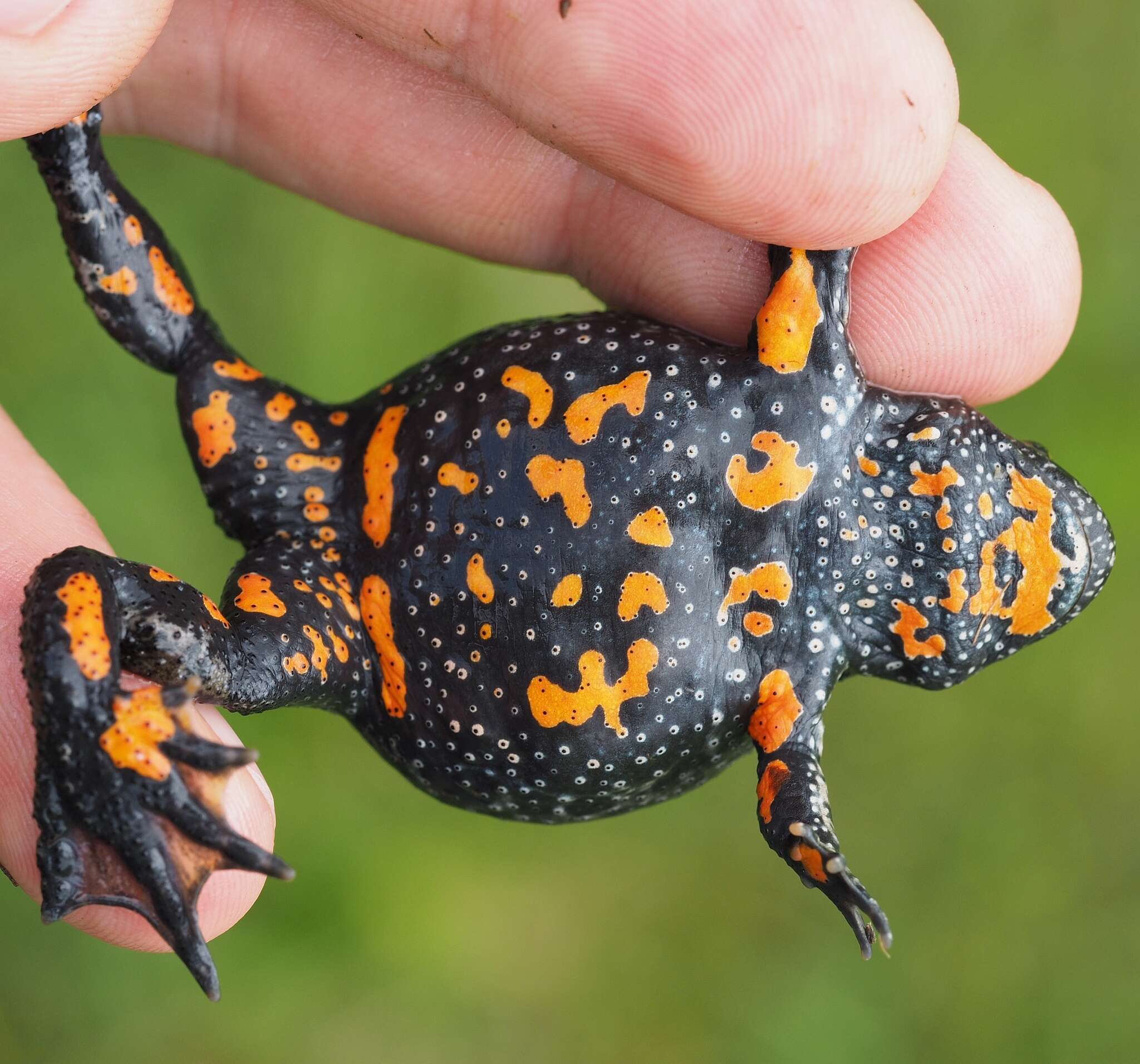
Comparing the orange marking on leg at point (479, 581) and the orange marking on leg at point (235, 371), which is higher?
the orange marking on leg at point (235, 371)

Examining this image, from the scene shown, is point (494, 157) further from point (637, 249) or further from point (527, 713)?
→ point (527, 713)

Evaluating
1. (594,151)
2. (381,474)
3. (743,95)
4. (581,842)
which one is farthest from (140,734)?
(581,842)

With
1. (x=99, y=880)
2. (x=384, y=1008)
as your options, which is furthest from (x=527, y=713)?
(x=384, y=1008)

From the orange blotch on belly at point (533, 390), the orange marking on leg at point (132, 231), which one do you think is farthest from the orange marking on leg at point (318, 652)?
the orange marking on leg at point (132, 231)

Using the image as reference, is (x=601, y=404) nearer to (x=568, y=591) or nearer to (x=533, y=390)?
(x=533, y=390)

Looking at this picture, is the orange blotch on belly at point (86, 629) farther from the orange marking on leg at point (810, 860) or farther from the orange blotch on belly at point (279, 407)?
the orange marking on leg at point (810, 860)
